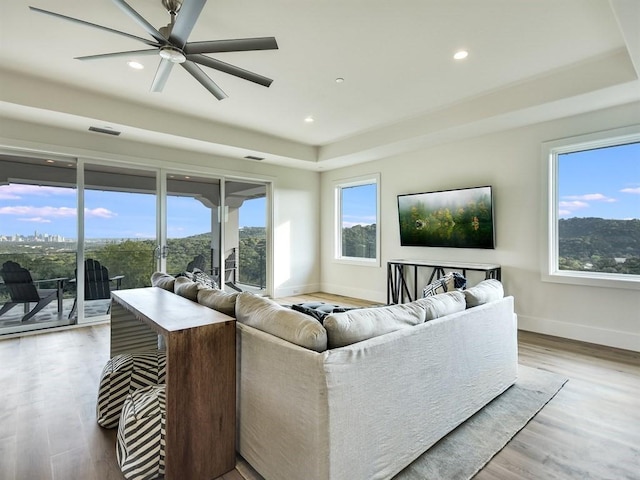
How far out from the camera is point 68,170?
459 cm

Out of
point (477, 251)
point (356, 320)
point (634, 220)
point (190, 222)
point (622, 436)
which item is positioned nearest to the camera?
point (356, 320)

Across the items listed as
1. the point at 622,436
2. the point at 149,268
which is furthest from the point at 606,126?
the point at 149,268

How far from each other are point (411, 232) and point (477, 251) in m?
1.09

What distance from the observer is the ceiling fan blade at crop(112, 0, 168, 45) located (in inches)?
74.7

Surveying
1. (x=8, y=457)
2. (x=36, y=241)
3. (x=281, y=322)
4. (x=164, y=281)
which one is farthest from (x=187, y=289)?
(x=36, y=241)

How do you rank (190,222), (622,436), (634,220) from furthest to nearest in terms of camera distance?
(190,222) < (634,220) < (622,436)

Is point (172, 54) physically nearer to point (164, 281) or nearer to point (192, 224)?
point (164, 281)

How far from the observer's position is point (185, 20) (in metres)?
2.06

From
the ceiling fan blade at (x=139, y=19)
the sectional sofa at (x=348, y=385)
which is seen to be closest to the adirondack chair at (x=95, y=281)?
the sectional sofa at (x=348, y=385)

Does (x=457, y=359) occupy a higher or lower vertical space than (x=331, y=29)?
lower

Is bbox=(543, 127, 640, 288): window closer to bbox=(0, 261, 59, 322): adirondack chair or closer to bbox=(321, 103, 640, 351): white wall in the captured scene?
bbox=(321, 103, 640, 351): white wall

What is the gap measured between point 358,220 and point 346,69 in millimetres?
3623

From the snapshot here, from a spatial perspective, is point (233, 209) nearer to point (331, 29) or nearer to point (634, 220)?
point (331, 29)

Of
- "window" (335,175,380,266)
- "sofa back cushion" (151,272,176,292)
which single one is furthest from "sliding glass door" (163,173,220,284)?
"window" (335,175,380,266)
